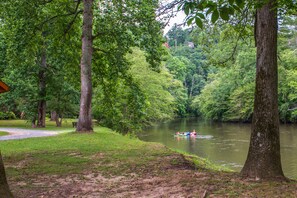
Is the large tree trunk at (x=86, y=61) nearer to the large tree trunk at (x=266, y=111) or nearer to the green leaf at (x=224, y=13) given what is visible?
the large tree trunk at (x=266, y=111)

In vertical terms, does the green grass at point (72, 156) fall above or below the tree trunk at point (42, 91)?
below

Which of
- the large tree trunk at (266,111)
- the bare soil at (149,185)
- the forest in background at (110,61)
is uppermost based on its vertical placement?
the forest in background at (110,61)

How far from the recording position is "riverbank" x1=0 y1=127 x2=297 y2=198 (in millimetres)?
6184

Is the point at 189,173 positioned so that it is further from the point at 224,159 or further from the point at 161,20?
the point at 224,159

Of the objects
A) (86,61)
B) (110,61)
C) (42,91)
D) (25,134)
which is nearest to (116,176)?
(86,61)

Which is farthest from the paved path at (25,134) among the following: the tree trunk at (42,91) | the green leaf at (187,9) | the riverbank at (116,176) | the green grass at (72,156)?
the green leaf at (187,9)

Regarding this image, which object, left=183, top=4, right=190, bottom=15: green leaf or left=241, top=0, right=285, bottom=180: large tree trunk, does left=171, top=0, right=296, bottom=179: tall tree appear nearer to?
left=241, top=0, right=285, bottom=180: large tree trunk

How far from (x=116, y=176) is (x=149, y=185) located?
4.73 feet

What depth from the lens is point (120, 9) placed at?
16406 millimetres

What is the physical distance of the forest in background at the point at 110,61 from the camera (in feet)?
48.4

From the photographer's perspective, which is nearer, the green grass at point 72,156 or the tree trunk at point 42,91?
the green grass at point 72,156

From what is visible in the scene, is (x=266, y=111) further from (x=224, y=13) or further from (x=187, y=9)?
(x=224, y=13)

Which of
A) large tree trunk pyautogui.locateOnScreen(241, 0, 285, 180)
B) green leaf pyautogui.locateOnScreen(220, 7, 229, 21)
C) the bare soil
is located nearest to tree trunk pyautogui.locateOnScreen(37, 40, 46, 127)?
the bare soil

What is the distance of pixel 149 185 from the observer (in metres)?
7.16
